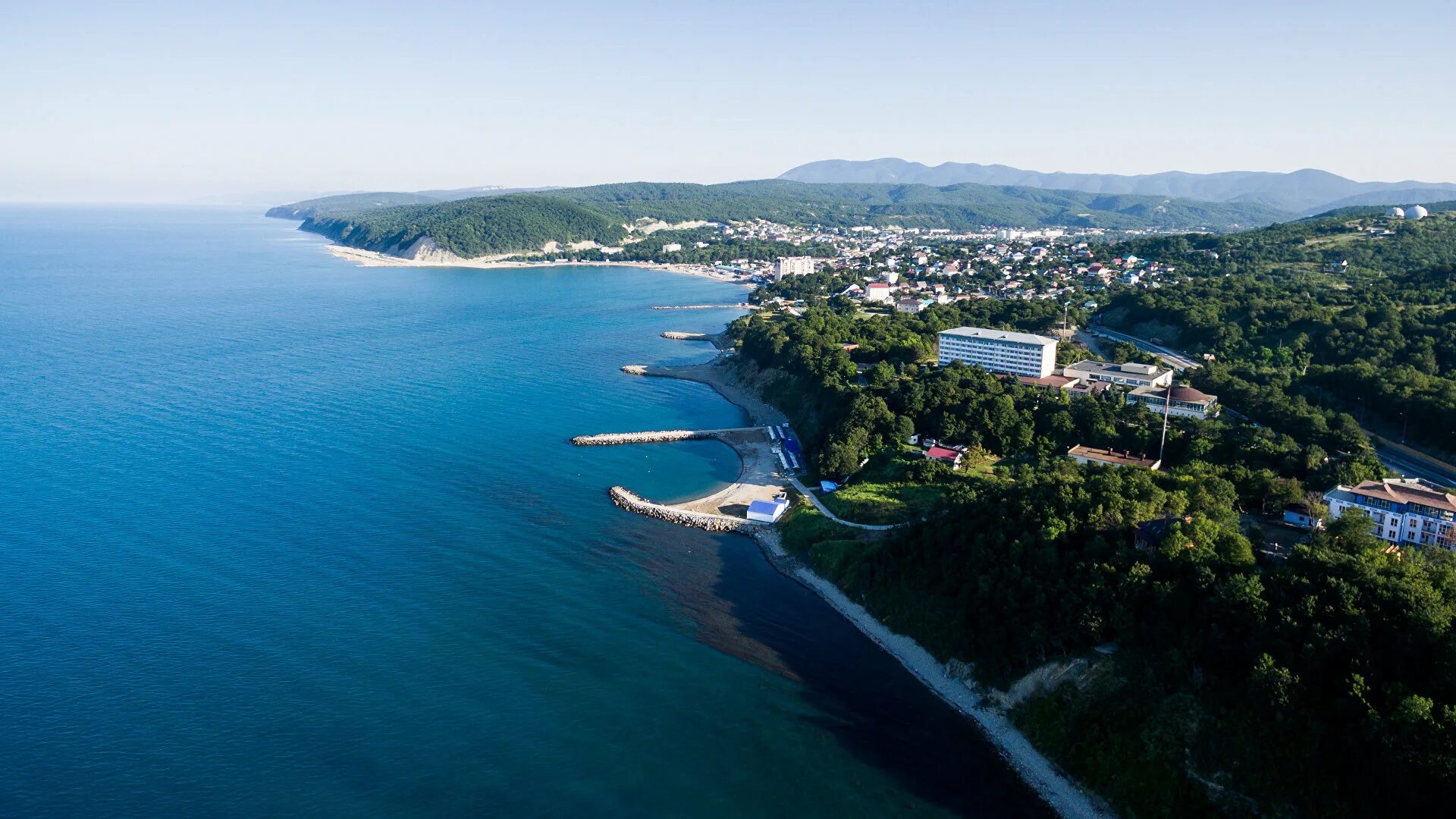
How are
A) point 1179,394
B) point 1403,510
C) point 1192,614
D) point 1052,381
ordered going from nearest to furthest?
1. point 1192,614
2. point 1403,510
3. point 1179,394
4. point 1052,381

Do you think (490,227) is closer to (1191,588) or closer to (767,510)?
(767,510)

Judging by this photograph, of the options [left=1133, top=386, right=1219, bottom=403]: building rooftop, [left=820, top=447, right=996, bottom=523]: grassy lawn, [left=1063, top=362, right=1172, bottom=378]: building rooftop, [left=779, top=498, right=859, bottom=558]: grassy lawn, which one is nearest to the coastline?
[left=1063, top=362, right=1172, bottom=378]: building rooftop

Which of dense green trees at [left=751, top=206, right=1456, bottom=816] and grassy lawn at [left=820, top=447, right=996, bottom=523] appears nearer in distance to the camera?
dense green trees at [left=751, top=206, right=1456, bottom=816]

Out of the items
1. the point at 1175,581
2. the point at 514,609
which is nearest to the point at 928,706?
the point at 1175,581

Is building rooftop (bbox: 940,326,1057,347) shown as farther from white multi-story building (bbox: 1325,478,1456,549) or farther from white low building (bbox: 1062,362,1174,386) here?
white multi-story building (bbox: 1325,478,1456,549)

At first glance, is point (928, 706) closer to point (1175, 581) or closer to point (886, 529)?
point (1175, 581)

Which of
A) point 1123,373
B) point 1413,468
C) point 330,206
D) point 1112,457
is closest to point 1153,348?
point 1123,373

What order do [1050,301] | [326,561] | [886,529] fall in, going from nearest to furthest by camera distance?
[326,561]
[886,529]
[1050,301]
